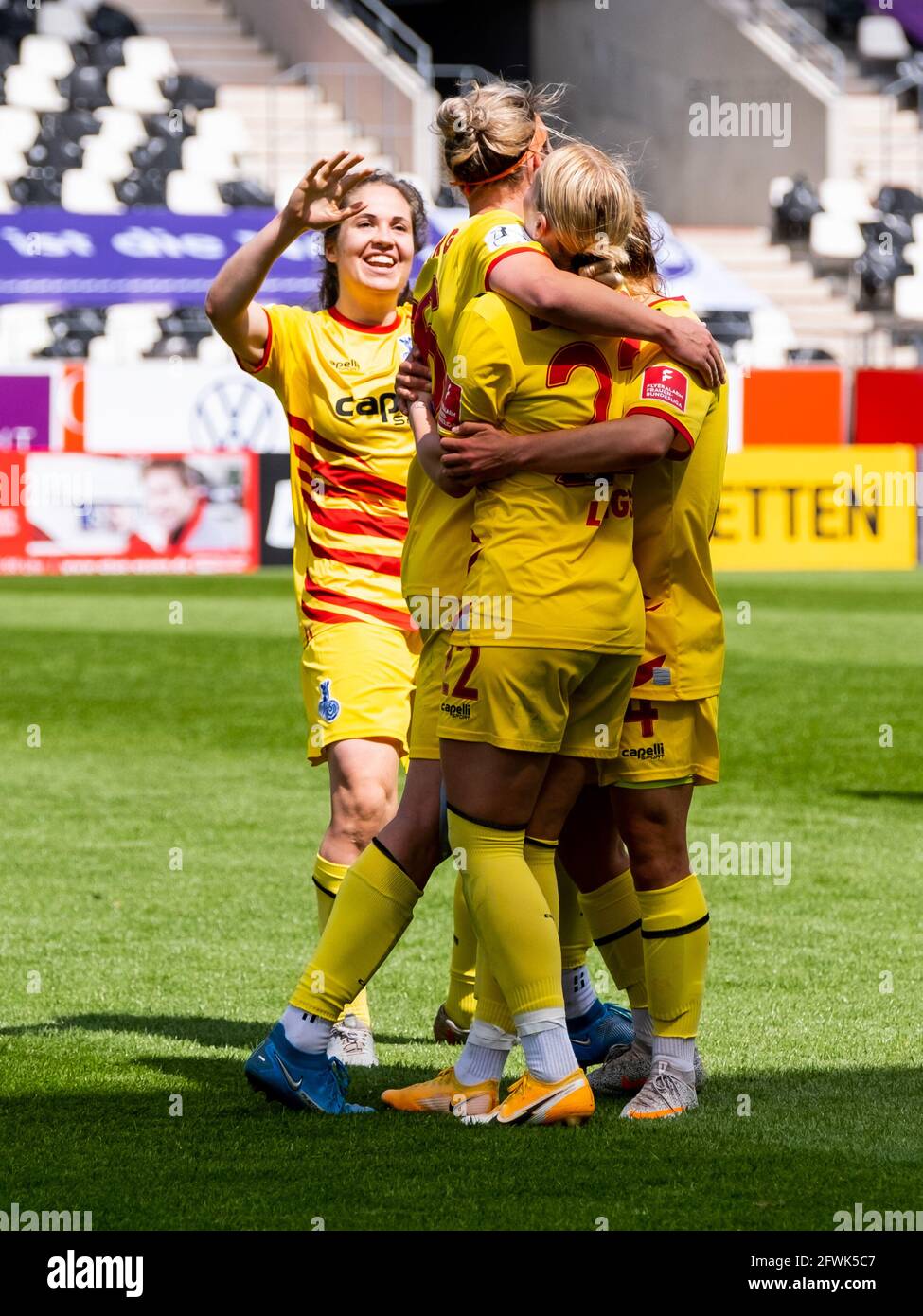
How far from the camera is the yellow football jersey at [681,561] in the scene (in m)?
3.83

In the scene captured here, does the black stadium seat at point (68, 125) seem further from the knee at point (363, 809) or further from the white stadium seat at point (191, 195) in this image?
the knee at point (363, 809)

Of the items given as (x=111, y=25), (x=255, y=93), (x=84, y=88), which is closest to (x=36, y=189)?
(x=84, y=88)

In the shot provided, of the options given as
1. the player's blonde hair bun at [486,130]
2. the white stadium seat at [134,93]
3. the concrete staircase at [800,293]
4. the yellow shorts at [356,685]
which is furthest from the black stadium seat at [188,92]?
the player's blonde hair bun at [486,130]

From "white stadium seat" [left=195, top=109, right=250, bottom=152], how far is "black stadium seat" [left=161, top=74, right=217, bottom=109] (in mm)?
248

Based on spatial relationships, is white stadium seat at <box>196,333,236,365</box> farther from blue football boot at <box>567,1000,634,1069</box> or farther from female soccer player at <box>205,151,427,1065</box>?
blue football boot at <box>567,1000,634,1069</box>

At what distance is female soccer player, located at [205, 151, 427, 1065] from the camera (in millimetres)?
4711

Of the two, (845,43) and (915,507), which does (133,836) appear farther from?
(845,43)

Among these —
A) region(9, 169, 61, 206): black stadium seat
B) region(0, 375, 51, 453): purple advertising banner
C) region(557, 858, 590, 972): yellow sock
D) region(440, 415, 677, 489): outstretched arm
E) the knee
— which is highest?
region(9, 169, 61, 206): black stadium seat

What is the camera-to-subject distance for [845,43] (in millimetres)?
35625

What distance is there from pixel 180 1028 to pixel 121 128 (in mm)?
26554

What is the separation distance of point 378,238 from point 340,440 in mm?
501

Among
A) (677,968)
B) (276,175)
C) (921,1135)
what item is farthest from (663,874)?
(276,175)

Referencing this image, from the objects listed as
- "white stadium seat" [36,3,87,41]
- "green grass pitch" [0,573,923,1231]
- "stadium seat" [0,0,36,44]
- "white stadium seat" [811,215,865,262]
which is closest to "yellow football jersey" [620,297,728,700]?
"green grass pitch" [0,573,923,1231]

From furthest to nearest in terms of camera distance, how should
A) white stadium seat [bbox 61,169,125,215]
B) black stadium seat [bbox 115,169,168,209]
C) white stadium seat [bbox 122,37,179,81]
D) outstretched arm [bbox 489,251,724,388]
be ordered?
white stadium seat [bbox 122,37,179,81]
black stadium seat [bbox 115,169,168,209]
white stadium seat [bbox 61,169,125,215]
outstretched arm [bbox 489,251,724,388]
